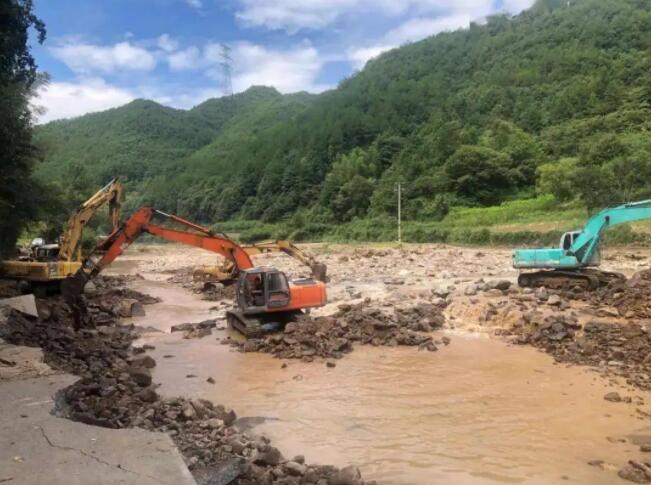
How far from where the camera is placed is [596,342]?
41.2 feet

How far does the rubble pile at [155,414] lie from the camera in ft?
20.3

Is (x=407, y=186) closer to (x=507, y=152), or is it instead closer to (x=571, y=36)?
(x=507, y=152)

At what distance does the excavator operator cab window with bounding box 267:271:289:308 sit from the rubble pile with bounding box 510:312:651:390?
5.78 meters

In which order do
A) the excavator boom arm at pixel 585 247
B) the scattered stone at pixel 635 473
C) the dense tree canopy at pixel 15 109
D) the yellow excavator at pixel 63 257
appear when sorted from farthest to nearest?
the yellow excavator at pixel 63 257, the excavator boom arm at pixel 585 247, the dense tree canopy at pixel 15 109, the scattered stone at pixel 635 473

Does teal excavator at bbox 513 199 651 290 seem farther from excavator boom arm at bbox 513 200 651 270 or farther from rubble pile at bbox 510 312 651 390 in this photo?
rubble pile at bbox 510 312 651 390

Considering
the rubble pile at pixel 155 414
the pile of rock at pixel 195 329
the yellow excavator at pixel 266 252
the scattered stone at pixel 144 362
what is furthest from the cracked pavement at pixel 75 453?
the yellow excavator at pixel 266 252

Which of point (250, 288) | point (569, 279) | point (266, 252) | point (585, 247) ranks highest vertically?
point (585, 247)

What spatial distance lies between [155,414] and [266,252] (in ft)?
44.4

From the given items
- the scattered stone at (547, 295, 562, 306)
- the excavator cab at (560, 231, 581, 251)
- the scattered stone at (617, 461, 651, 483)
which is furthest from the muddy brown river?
the excavator cab at (560, 231, 581, 251)

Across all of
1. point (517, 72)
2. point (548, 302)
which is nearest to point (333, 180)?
point (517, 72)

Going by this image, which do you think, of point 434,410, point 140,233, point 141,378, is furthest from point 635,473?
point 140,233

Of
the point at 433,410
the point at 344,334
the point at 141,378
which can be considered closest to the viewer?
the point at 433,410

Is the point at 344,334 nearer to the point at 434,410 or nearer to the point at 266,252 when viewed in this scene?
the point at 434,410

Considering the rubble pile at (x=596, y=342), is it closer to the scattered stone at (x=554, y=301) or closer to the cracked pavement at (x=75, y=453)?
the scattered stone at (x=554, y=301)
